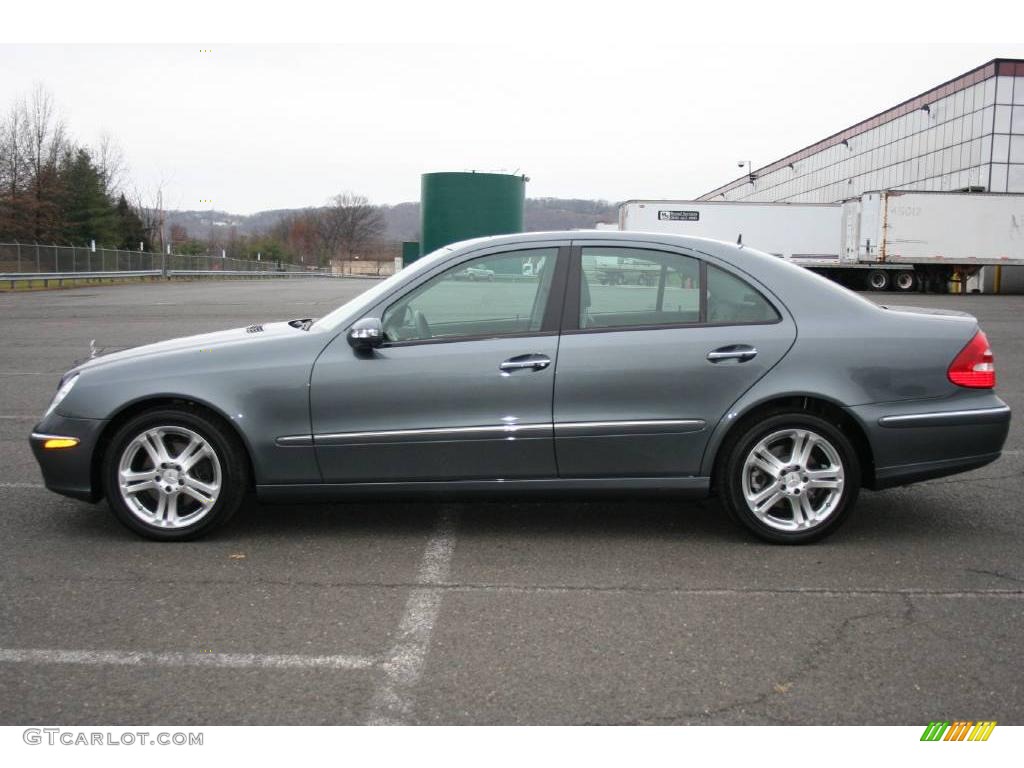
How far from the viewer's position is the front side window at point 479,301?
15.6 ft

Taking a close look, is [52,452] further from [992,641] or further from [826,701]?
[992,641]

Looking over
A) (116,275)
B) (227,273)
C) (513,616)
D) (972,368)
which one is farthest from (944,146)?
(513,616)

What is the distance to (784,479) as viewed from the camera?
184 inches

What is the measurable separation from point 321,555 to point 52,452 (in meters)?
1.40

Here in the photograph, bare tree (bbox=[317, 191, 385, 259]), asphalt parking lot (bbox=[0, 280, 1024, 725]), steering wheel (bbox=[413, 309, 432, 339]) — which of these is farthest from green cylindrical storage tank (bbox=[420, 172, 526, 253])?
bare tree (bbox=[317, 191, 385, 259])

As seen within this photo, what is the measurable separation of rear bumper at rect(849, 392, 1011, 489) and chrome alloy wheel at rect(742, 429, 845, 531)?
0.23 metres

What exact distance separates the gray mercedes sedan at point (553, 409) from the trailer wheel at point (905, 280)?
36.1 m

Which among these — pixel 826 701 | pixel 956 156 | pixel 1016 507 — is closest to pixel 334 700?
pixel 826 701

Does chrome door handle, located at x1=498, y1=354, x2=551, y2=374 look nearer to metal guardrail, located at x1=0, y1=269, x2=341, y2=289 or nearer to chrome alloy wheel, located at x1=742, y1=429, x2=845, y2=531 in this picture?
chrome alloy wheel, located at x1=742, y1=429, x2=845, y2=531

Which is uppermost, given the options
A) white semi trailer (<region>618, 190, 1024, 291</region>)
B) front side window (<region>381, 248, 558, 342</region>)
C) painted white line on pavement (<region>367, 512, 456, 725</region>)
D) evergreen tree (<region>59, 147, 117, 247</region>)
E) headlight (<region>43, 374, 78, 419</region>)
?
evergreen tree (<region>59, 147, 117, 247</region>)

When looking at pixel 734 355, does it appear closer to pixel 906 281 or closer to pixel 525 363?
pixel 525 363

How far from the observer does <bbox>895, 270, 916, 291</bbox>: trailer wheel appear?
3819 centimetres

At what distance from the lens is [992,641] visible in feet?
11.6

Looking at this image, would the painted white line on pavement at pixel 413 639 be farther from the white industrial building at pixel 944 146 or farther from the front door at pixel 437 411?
the white industrial building at pixel 944 146
